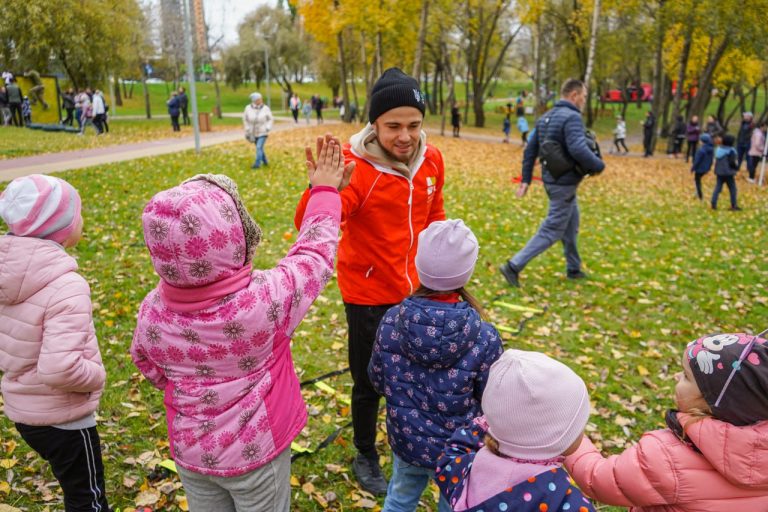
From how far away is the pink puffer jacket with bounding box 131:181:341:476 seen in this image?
1.67 m

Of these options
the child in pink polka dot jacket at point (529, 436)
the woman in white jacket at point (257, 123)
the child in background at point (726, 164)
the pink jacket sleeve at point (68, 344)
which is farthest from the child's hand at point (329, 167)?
the child in background at point (726, 164)

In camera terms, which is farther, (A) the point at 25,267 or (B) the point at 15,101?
(B) the point at 15,101

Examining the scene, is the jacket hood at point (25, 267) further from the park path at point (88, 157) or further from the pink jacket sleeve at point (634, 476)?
the park path at point (88, 157)

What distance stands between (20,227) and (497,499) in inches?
82.0

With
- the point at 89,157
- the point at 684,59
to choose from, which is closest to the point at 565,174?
the point at 89,157

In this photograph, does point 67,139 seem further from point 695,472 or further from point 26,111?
point 695,472

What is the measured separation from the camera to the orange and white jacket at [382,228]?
2.84 m

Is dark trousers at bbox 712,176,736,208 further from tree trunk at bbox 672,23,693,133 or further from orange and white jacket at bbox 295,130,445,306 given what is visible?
orange and white jacket at bbox 295,130,445,306

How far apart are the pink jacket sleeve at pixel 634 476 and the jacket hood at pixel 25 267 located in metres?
2.20

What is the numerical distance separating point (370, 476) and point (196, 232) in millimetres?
2177

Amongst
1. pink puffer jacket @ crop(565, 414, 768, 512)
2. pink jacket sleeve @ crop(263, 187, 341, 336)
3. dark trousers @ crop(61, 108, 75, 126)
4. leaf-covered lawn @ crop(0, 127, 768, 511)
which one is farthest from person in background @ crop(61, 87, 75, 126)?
pink puffer jacket @ crop(565, 414, 768, 512)

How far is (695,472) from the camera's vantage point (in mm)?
1790

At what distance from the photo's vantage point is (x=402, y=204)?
2.91m

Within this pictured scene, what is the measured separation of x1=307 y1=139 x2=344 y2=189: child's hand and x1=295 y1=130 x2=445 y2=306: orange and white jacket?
58 centimetres
